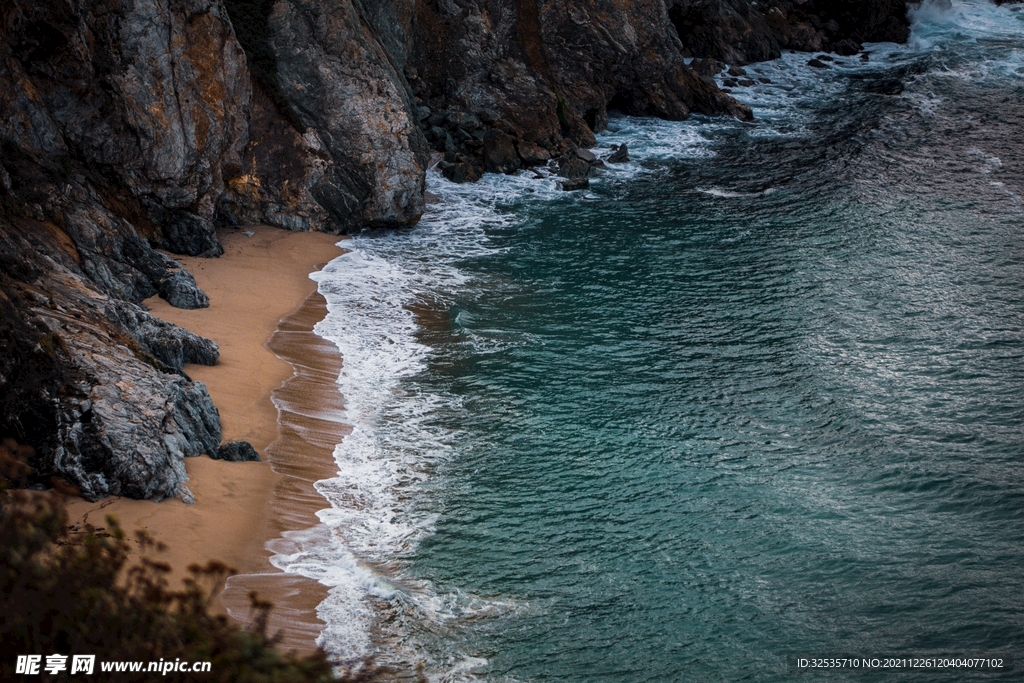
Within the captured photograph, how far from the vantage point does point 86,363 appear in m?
15.5

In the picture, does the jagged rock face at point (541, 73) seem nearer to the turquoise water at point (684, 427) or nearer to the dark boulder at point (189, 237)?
the turquoise water at point (684, 427)

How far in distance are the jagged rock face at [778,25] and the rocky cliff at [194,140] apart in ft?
30.0

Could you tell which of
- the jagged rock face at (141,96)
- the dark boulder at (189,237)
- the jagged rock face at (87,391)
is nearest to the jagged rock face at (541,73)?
the jagged rock face at (141,96)

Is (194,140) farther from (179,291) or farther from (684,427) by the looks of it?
(684,427)

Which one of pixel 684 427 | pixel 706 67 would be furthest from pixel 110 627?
pixel 706 67

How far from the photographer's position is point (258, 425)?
1948cm

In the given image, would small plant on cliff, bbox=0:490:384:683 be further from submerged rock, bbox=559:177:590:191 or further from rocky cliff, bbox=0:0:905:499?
submerged rock, bbox=559:177:590:191

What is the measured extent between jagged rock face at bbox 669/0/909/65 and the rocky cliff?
9136 mm

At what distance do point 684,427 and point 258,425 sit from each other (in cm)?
965

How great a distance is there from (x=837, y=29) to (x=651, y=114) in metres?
21.3

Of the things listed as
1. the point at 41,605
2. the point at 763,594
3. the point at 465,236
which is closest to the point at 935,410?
the point at 763,594

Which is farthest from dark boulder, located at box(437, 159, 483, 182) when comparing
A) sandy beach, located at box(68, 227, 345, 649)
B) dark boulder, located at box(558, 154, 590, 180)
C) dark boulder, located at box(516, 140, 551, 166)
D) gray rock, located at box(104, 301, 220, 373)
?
gray rock, located at box(104, 301, 220, 373)

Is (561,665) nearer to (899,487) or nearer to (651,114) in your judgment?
(899,487)

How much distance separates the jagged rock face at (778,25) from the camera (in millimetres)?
56219
